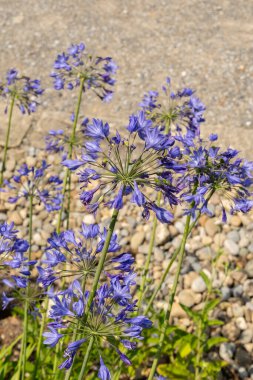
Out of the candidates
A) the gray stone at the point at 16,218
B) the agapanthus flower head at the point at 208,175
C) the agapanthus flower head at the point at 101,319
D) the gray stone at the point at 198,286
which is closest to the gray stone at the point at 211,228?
the gray stone at the point at 198,286

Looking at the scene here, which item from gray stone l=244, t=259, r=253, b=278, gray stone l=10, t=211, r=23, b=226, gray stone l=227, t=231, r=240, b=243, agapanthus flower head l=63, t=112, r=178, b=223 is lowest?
gray stone l=244, t=259, r=253, b=278

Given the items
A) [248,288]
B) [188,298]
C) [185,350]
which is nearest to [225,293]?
[248,288]

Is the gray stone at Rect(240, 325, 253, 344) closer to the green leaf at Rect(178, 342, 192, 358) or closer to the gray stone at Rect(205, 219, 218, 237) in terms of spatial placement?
the green leaf at Rect(178, 342, 192, 358)

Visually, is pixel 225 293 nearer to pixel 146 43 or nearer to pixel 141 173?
pixel 141 173

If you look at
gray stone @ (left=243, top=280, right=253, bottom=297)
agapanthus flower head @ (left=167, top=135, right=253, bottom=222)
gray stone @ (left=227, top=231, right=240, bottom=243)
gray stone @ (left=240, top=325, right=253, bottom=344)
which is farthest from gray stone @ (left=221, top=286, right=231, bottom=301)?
agapanthus flower head @ (left=167, top=135, right=253, bottom=222)

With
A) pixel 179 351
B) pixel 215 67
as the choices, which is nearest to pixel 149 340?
pixel 179 351

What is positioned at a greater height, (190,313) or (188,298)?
(190,313)
